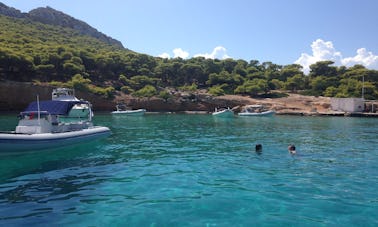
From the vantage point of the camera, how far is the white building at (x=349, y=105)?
68062 mm

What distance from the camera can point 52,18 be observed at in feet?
472

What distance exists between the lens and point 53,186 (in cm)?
1134

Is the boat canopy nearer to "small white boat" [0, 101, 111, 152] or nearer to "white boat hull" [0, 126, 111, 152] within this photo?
"small white boat" [0, 101, 111, 152]

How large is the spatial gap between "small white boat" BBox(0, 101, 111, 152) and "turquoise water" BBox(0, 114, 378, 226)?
74cm

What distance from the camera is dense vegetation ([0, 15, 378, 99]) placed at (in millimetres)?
66750

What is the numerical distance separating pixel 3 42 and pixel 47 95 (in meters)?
22.1

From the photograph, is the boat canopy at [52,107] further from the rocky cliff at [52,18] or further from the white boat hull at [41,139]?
the rocky cliff at [52,18]

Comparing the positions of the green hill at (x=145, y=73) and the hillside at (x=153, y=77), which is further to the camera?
the green hill at (x=145, y=73)

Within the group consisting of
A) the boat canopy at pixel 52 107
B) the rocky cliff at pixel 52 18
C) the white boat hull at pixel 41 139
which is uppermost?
the rocky cliff at pixel 52 18

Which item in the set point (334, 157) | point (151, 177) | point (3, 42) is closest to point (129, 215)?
point (151, 177)

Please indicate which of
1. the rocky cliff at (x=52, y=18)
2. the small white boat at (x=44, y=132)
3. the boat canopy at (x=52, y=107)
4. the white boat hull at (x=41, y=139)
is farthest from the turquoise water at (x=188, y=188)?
the rocky cliff at (x=52, y=18)

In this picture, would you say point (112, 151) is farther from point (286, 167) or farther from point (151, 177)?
point (286, 167)

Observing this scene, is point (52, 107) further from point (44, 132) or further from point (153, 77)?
point (153, 77)

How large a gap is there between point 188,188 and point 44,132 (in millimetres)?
11266
